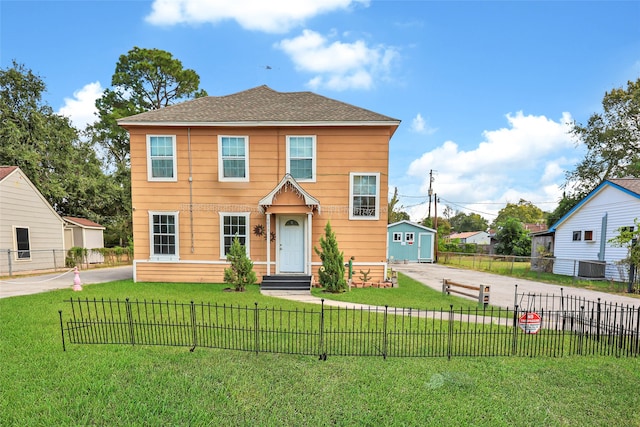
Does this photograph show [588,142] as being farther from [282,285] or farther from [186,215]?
[186,215]

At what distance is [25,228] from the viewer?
1597 cm

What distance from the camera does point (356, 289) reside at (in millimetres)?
11102

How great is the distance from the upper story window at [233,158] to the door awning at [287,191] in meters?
1.47

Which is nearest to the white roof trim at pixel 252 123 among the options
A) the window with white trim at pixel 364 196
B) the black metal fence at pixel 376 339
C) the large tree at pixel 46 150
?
the window with white trim at pixel 364 196

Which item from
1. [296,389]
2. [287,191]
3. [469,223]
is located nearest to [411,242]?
[287,191]

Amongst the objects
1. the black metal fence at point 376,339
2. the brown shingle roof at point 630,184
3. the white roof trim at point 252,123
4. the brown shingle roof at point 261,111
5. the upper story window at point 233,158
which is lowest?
the black metal fence at point 376,339

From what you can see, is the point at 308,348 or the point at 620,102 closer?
the point at 308,348

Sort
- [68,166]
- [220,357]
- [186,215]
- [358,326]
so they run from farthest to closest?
[68,166]
[186,215]
[358,326]
[220,357]

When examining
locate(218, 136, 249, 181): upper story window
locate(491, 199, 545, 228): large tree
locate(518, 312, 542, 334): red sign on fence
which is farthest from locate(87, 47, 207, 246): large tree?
locate(491, 199, 545, 228): large tree

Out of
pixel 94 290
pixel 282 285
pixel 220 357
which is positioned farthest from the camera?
pixel 282 285

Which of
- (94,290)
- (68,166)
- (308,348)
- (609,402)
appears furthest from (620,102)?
(68,166)

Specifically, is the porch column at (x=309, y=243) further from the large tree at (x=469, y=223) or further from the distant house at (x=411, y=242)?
the large tree at (x=469, y=223)

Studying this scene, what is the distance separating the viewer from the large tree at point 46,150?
2002 centimetres

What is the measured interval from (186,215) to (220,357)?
329 inches
